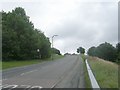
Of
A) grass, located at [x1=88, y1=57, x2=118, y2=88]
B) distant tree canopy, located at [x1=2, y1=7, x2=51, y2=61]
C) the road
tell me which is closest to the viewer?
grass, located at [x1=88, y1=57, x2=118, y2=88]

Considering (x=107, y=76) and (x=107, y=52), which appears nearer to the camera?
(x=107, y=76)

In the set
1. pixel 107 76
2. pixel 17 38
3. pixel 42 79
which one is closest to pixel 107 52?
pixel 17 38

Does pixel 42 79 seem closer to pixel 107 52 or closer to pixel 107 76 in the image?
pixel 107 76

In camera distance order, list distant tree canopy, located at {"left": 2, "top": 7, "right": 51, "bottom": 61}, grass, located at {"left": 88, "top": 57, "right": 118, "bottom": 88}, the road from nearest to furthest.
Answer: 1. grass, located at {"left": 88, "top": 57, "right": 118, "bottom": 88}
2. the road
3. distant tree canopy, located at {"left": 2, "top": 7, "right": 51, "bottom": 61}

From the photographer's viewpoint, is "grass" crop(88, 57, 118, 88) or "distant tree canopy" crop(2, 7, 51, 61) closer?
"grass" crop(88, 57, 118, 88)

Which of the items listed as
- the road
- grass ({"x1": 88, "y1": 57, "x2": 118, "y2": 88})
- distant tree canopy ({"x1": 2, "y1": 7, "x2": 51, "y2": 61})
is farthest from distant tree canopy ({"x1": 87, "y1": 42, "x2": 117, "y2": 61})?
grass ({"x1": 88, "y1": 57, "x2": 118, "y2": 88})

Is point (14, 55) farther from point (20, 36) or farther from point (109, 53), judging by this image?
point (109, 53)

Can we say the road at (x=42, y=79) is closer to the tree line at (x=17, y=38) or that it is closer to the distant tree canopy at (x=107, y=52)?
the tree line at (x=17, y=38)

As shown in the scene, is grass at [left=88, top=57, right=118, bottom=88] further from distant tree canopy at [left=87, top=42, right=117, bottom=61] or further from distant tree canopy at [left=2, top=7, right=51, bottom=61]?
distant tree canopy at [left=87, top=42, right=117, bottom=61]

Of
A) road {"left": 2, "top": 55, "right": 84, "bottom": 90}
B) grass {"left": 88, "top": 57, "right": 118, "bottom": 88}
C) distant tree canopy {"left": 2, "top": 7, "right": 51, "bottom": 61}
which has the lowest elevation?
road {"left": 2, "top": 55, "right": 84, "bottom": 90}

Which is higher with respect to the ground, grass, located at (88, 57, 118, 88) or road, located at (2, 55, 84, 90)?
grass, located at (88, 57, 118, 88)

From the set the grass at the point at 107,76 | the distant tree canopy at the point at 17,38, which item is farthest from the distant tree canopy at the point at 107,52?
the grass at the point at 107,76

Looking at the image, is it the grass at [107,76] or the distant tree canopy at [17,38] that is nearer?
the grass at [107,76]

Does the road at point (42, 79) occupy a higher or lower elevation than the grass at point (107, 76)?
lower
